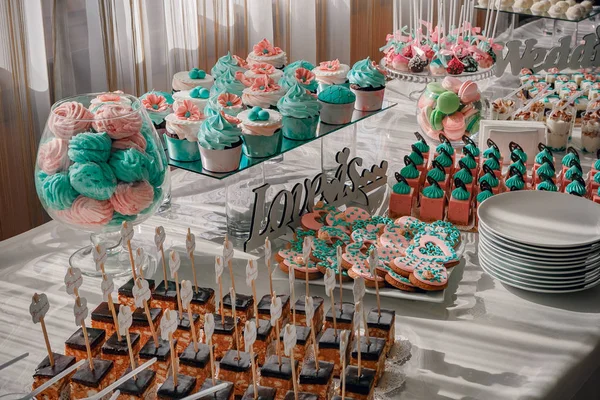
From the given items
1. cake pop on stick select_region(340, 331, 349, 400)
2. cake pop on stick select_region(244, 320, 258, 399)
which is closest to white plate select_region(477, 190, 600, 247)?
cake pop on stick select_region(340, 331, 349, 400)

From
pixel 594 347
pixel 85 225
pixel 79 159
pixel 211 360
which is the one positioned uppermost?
pixel 79 159

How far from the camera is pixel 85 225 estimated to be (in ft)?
5.51

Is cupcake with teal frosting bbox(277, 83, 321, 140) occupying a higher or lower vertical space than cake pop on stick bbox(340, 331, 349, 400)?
higher

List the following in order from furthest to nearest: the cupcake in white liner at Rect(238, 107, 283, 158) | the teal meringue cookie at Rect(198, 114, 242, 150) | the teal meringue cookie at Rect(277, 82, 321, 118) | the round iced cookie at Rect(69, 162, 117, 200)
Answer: the teal meringue cookie at Rect(277, 82, 321, 118), the cupcake in white liner at Rect(238, 107, 283, 158), the teal meringue cookie at Rect(198, 114, 242, 150), the round iced cookie at Rect(69, 162, 117, 200)

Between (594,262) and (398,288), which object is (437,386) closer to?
(398,288)

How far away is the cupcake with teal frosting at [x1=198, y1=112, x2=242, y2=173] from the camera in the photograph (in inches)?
73.7

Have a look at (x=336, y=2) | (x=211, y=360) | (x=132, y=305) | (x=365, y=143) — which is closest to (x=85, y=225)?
(x=132, y=305)

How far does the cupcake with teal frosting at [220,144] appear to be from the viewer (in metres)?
1.87

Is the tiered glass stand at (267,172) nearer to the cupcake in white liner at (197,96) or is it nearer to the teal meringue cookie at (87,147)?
the cupcake in white liner at (197,96)

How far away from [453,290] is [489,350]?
9.4 inches

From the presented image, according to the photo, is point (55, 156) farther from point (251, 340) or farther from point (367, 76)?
point (367, 76)

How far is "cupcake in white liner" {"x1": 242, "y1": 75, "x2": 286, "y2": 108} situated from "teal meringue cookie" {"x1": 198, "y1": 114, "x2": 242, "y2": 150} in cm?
29

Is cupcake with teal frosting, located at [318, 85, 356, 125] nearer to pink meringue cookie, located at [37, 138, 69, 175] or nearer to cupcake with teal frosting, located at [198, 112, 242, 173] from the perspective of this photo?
cupcake with teal frosting, located at [198, 112, 242, 173]

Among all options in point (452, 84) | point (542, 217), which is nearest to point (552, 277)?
point (542, 217)
